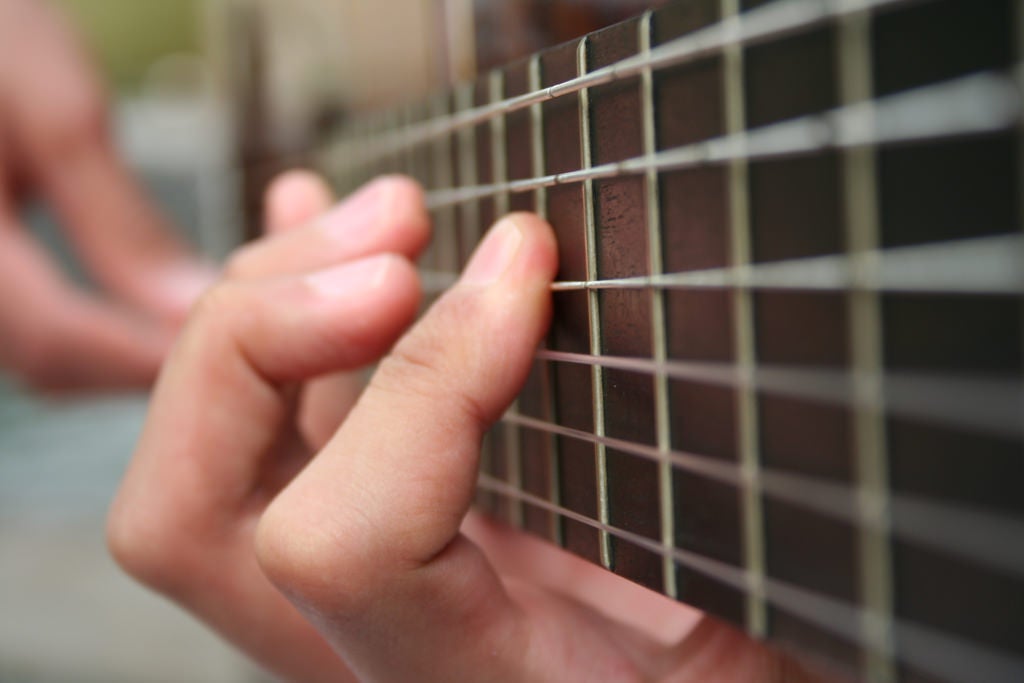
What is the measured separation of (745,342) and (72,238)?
1070mm

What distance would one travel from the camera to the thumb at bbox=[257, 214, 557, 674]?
34cm

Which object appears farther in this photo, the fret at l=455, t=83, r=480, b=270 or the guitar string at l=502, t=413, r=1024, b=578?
the fret at l=455, t=83, r=480, b=270

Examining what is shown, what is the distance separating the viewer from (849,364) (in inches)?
8.7

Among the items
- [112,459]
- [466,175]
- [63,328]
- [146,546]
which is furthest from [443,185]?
[112,459]

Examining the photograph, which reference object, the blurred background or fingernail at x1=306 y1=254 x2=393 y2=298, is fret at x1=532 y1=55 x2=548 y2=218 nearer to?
fingernail at x1=306 y1=254 x2=393 y2=298

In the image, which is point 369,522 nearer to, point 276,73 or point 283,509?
point 283,509

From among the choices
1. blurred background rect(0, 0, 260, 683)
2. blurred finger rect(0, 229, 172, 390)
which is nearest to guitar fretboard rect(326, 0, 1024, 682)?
blurred finger rect(0, 229, 172, 390)

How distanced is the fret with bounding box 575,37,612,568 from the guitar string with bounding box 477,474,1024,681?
33 mm

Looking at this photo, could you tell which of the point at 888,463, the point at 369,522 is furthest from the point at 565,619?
the point at 888,463

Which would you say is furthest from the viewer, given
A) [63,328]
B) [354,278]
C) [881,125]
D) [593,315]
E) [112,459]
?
[112,459]

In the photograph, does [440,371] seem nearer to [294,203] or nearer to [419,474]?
[419,474]

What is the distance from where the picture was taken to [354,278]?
0.42m

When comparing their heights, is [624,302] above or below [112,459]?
above

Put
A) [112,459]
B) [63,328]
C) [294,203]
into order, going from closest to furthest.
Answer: [294,203] → [63,328] → [112,459]
